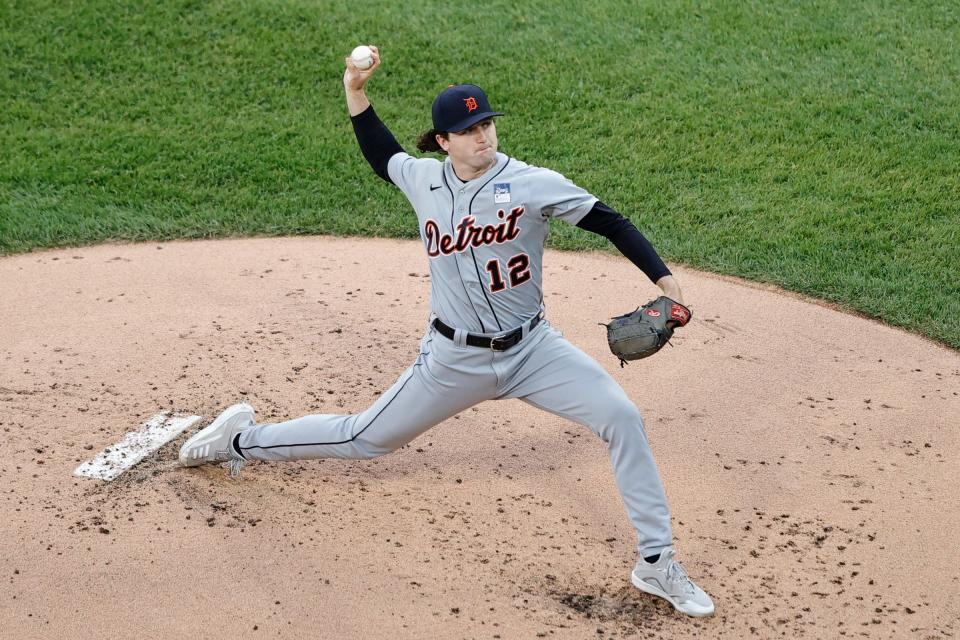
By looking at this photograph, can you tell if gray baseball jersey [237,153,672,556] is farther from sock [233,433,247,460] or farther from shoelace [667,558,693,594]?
sock [233,433,247,460]

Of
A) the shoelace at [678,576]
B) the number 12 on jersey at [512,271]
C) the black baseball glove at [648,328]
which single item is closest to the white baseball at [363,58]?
the number 12 on jersey at [512,271]

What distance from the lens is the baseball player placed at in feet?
13.1

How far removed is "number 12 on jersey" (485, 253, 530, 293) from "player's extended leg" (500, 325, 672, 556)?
10.2 inches

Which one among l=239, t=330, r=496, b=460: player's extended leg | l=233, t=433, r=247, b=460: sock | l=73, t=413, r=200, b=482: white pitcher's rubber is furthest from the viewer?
l=73, t=413, r=200, b=482: white pitcher's rubber

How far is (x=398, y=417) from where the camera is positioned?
4293 millimetres

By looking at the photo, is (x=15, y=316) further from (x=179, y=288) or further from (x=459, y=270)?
(x=459, y=270)

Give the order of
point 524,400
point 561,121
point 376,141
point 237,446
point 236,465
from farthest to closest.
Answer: point 561,121 → point 236,465 → point 237,446 → point 376,141 → point 524,400

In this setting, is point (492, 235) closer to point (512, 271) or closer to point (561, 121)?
point (512, 271)

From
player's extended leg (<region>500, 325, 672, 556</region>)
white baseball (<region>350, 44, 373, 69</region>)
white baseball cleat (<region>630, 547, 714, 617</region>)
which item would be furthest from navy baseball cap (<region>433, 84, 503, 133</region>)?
white baseball cleat (<region>630, 547, 714, 617</region>)

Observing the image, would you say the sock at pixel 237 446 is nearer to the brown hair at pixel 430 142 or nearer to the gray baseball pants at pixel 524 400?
the gray baseball pants at pixel 524 400

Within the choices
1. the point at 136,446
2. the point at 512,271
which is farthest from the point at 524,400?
the point at 136,446

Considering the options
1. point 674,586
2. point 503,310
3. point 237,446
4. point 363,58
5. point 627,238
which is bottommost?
point 674,586

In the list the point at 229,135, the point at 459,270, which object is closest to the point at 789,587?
the point at 459,270

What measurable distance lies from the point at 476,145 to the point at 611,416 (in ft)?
3.56
